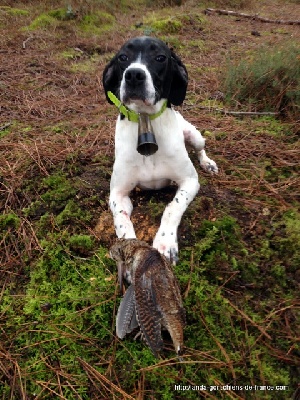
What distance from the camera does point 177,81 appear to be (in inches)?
110

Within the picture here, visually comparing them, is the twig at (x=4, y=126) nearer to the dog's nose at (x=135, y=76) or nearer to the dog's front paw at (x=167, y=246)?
the dog's nose at (x=135, y=76)

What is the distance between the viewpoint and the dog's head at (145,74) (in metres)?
2.37

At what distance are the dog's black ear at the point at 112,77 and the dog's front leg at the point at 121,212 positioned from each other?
2.43ft

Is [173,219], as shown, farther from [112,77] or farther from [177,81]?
[112,77]

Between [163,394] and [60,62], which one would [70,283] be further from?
[60,62]

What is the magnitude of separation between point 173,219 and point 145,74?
37.4 inches

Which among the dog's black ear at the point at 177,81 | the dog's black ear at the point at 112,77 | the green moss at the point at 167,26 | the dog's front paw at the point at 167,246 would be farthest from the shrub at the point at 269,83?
the green moss at the point at 167,26

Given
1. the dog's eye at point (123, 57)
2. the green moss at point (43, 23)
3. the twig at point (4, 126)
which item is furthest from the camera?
the green moss at point (43, 23)

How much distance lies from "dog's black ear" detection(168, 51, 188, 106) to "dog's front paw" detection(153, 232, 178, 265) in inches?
41.7

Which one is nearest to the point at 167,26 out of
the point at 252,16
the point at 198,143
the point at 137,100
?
the point at 252,16

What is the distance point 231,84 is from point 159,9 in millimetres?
7316

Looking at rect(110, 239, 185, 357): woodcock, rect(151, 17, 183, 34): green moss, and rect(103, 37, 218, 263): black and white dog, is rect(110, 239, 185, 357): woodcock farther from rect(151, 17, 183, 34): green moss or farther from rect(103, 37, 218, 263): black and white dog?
rect(151, 17, 183, 34): green moss

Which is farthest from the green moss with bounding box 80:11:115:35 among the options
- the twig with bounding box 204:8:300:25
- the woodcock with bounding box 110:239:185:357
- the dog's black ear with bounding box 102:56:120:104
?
the woodcock with bounding box 110:239:185:357

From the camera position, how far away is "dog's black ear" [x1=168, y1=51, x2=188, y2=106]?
276cm
